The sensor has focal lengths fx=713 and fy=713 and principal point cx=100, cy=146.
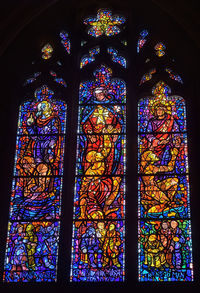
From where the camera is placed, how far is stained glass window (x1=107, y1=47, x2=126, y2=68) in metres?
11.6

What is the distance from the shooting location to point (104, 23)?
1203 centimetres

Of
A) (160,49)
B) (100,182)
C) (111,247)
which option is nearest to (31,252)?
(111,247)

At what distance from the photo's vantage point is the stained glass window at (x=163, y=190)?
32.0 ft

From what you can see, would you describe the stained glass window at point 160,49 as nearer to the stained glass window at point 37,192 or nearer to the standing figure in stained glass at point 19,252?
the stained glass window at point 37,192

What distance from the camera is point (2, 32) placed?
11.2 meters

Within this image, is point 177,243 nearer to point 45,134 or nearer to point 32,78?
point 45,134

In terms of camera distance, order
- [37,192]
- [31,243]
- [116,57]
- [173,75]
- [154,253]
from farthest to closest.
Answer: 1. [116,57]
2. [173,75]
3. [37,192]
4. [31,243]
5. [154,253]

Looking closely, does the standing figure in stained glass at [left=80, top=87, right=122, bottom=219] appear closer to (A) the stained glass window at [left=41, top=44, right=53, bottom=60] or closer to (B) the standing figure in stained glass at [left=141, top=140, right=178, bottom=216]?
(B) the standing figure in stained glass at [left=141, top=140, right=178, bottom=216]

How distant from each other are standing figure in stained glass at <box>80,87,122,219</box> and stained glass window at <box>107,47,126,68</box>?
1.94ft

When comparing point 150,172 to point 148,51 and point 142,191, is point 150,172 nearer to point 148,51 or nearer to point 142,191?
point 142,191

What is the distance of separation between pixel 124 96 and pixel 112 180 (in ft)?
4.93

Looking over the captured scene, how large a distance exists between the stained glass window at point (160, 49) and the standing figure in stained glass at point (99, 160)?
1.11m

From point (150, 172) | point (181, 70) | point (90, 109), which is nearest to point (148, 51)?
point (181, 70)

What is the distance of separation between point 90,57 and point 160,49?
1.15 metres
